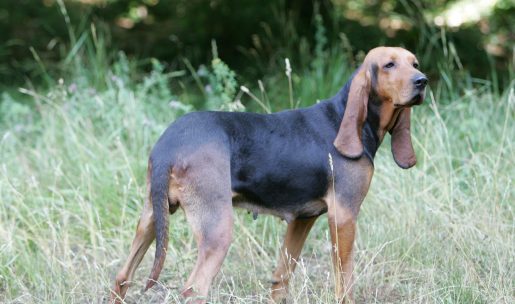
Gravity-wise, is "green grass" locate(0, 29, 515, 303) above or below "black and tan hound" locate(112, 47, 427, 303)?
below

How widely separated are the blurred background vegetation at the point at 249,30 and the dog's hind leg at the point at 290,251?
4.33 meters

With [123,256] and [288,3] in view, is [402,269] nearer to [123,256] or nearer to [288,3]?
[123,256]

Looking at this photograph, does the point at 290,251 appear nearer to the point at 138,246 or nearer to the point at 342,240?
the point at 342,240

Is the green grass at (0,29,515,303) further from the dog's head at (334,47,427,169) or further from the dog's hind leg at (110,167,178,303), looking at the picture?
the dog's head at (334,47,427,169)

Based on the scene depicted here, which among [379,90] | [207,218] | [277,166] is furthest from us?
[379,90]

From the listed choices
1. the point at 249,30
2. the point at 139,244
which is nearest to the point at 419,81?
the point at 139,244

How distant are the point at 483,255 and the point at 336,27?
5101 millimetres

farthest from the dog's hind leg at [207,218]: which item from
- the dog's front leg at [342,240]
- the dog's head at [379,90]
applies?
the dog's head at [379,90]

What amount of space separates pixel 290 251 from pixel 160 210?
42.6 inches

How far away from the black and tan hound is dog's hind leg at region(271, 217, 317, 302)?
0.16 meters

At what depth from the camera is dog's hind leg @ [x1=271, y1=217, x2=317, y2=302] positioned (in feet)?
15.1

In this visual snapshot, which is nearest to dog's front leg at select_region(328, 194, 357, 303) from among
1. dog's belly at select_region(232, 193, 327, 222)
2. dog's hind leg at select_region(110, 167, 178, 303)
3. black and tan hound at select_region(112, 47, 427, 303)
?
black and tan hound at select_region(112, 47, 427, 303)

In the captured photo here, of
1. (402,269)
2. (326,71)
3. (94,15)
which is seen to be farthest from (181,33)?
(402,269)

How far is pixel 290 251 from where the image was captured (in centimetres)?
465
